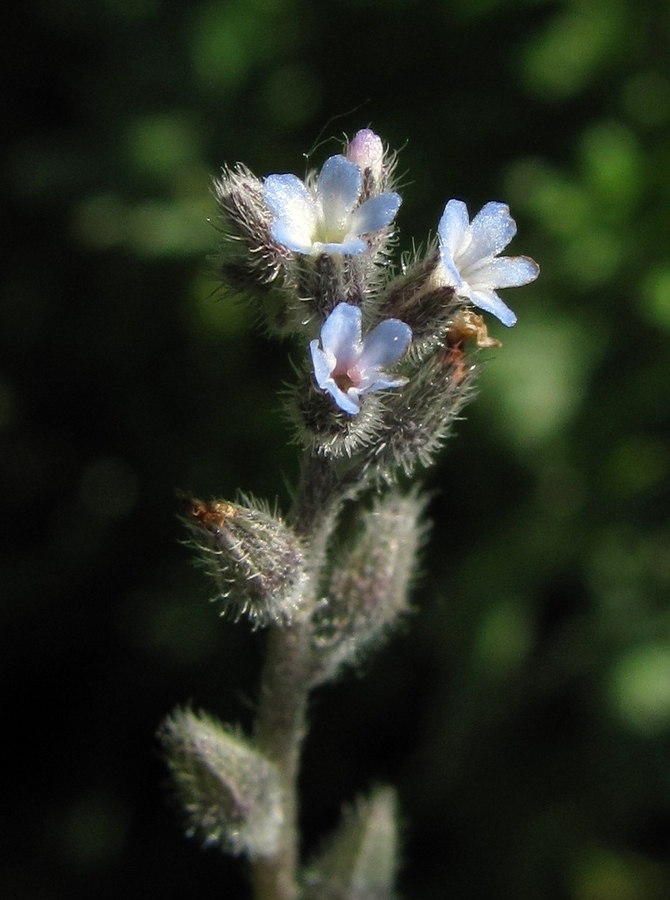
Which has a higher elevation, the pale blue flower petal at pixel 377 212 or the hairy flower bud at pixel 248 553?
the pale blue flower petal at pixel 377 212

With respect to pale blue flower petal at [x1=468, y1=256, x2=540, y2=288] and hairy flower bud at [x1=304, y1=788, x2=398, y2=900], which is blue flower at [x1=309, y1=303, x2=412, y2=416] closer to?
pale blue flower petal at [x1=468, y1=256, x2=540, y2=288]

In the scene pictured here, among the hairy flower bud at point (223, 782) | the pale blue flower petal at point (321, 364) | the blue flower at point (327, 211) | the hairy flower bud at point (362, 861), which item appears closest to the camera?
the pale blue flower petal at point (321, 364)

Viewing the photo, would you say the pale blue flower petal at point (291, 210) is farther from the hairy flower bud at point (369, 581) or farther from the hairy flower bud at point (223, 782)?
the hairy flower bud at point (223, 782)

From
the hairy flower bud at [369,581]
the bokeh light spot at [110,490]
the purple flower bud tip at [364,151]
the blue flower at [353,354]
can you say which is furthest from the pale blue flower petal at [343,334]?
the bokeh light spot at [110,490]

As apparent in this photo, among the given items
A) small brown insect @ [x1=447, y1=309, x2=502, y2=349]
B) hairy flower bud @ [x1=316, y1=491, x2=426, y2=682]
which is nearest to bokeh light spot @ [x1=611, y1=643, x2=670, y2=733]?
hairy flower bud @ [x1=316, y1=491, x2=426, y2=682]

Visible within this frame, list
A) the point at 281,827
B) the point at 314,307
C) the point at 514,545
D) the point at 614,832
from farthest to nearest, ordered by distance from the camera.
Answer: the point at 614,832, the point at 514,545, the point at 281,827, the point at 314,307

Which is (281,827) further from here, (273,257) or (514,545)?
(273,257)

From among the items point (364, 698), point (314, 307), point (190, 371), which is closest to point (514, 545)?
point (364, 698)
